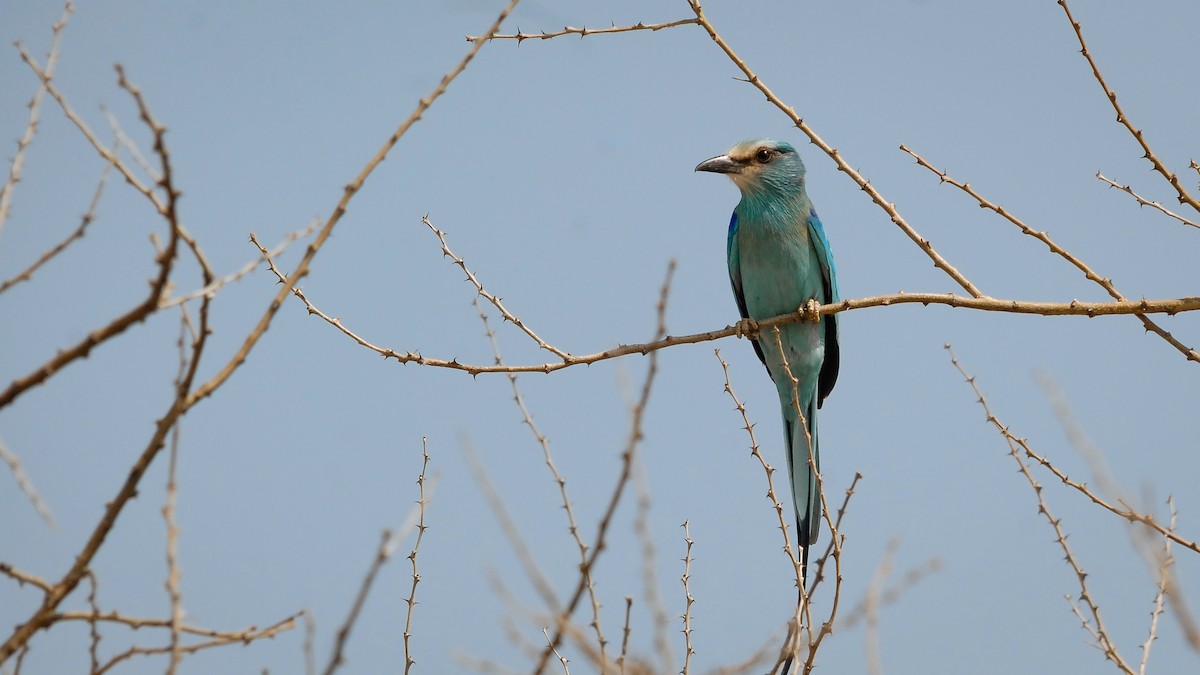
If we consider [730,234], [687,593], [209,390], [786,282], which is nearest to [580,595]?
[209,390]

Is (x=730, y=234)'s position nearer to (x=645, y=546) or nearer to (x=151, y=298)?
(x=645, y=546)

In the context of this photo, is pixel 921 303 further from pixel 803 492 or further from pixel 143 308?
pixel 143 308

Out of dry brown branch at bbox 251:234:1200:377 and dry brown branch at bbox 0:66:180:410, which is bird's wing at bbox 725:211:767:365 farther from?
dry brown branch at bbox 0:66:180:410

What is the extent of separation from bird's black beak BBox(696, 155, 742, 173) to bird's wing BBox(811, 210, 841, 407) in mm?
475

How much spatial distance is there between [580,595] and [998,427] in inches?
106

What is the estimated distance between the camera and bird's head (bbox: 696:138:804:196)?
5859 millimetres

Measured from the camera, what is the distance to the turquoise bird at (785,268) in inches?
220

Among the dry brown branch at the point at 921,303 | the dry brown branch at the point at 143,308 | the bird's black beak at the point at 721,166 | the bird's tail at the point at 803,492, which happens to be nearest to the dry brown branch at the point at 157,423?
the dry brown branch at the point at 143,308

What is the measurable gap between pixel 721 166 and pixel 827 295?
2.97 ft

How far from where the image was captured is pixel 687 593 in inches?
141

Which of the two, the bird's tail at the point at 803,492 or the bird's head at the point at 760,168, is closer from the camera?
the bird's tail at the point at 803,492

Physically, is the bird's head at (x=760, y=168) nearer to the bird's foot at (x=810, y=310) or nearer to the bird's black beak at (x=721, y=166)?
the bird's black beak at (x=721, y=166)

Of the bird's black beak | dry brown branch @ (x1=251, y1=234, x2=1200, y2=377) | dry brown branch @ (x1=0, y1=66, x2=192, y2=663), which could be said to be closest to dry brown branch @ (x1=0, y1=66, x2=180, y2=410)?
dry brown branch @ (x1=0, y1=66, x2=192, y2=663)

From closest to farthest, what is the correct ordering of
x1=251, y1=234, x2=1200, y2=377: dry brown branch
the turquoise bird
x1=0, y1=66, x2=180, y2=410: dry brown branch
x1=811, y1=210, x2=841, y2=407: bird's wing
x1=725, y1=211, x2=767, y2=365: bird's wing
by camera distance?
x1=0, y1=66, x2=180, y2=410: dry brown branch < x1=251, y1=234, x2=1200, y2=377: dry brown branch < the turquoise bird < x1=811, y1=210, x2=841, y2=407: bird's wing < x1=725, y1=211, x2=767, y2=365: bird's wing
